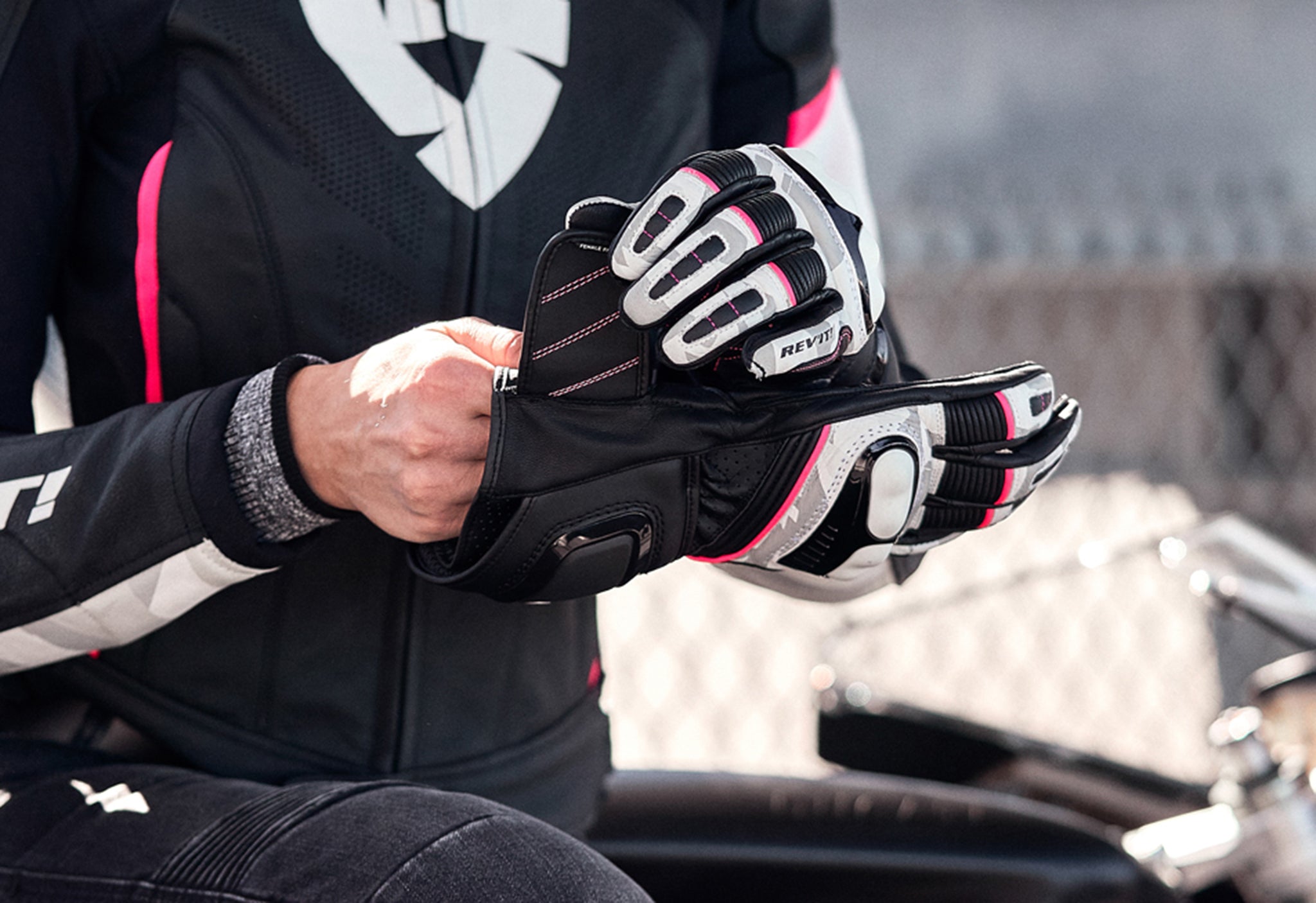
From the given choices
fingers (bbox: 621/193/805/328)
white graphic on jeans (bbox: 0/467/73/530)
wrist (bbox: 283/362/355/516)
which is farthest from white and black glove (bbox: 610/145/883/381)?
white graphic on jeans (bbox: 0/467/73/530)

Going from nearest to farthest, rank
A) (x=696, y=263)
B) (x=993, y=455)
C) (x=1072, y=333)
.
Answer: (x=696, y=263)
(x=993, y=455)
(x=1072, y=333)

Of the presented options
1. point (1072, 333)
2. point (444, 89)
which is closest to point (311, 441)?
point (444, 89)

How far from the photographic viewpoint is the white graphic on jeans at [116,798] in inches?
20.6

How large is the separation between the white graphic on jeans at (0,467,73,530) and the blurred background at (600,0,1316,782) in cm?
169

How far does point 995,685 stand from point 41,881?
199 cm

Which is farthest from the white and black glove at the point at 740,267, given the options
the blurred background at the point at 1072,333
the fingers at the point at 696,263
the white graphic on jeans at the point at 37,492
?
the blurred background at the point at 1072,333

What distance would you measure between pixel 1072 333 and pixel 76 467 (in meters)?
2.11

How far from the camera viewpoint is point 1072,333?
2.37 metres

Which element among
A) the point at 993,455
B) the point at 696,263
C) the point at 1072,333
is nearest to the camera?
the point at 696,263

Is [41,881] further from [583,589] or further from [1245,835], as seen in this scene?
[1245,835]

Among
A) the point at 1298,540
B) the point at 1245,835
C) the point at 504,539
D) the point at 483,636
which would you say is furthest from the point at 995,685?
the point at 504,539

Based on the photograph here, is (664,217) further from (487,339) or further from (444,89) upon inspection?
(444,89)

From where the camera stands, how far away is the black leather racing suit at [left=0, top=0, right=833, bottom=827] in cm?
59

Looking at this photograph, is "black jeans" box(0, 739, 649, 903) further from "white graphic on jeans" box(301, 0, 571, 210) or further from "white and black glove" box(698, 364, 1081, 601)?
"white graphic on jeans" box(301, 0, 571, 210)
